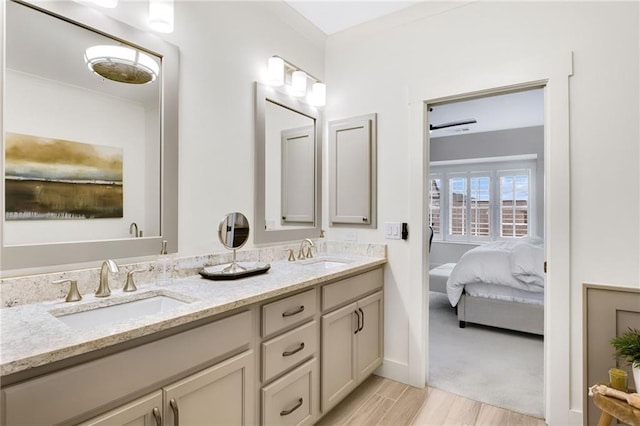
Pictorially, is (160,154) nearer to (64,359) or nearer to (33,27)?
(33,27)

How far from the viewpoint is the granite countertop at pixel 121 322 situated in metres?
0.88

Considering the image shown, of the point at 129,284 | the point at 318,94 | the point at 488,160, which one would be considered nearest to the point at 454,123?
the point at 488,160

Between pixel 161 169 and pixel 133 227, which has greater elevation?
pixel 161 169

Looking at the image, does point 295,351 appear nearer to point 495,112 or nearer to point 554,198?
point 554,198

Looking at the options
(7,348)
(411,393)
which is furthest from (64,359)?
(411,393)

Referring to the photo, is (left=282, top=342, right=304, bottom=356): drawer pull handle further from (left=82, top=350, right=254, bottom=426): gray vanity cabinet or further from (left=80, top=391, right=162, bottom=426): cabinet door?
(left=80, top=391, right=162, bottom=426): cabinet door

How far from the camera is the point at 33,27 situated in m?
1.34

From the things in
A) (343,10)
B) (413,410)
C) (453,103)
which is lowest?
(413,410)

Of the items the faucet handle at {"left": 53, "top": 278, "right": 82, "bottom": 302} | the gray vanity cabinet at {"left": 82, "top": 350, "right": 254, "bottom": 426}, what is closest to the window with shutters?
the gray vanity cabinet at {"left": 82, "top": 350, "right": 254, "bottom": 426}

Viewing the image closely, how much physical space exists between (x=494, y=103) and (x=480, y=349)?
119 inches

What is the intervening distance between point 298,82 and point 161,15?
3.57 ft

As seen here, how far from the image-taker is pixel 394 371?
2.54 meters

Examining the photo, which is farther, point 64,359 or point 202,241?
point 202,241

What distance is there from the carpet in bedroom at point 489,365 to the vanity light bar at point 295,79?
2355 millimetres
